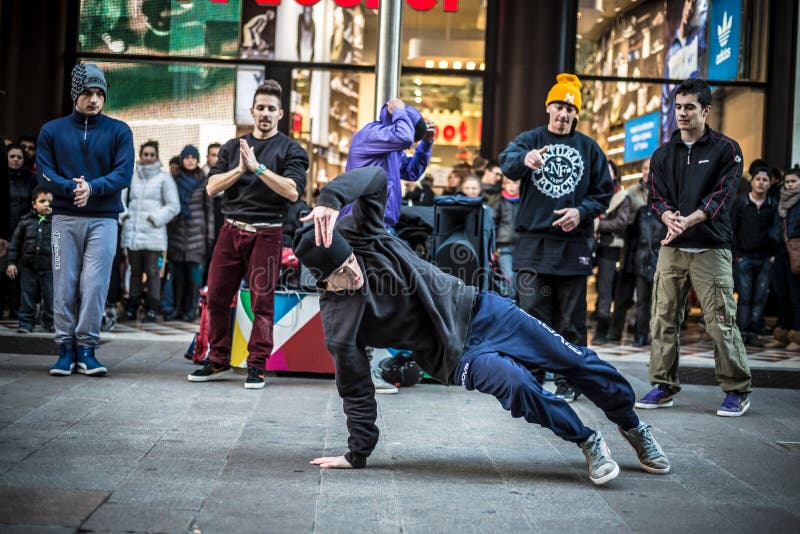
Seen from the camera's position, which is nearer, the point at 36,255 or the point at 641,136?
the point at 36,255

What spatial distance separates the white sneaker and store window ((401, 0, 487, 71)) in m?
7.83

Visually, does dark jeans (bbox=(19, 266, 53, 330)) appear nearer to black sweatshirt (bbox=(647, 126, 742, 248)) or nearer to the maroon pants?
the maroon pants

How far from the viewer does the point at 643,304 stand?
1038 centimetres

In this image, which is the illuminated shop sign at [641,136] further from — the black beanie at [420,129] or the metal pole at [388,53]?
the black beanie at [420,129]

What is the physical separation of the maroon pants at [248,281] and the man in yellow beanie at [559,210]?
1.64 m

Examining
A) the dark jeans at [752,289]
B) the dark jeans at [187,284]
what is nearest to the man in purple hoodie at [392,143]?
the dark jeans at [187,284]

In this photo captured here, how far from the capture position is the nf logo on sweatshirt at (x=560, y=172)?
6.48m

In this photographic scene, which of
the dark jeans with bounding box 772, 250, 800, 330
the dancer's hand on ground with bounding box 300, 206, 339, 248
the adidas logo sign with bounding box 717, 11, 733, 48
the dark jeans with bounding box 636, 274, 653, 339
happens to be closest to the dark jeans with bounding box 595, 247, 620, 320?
the dark jeans with bounding box 636, 274, 653, 339

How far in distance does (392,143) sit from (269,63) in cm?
788

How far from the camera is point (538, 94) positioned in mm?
13219

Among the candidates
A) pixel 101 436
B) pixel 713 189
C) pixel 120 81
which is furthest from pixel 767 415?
pixel 120 81

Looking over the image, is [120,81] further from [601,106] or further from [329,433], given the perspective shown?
[329,433]

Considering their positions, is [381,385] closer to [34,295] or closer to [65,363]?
[65,363]

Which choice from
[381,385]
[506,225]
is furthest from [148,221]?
[381,385]
